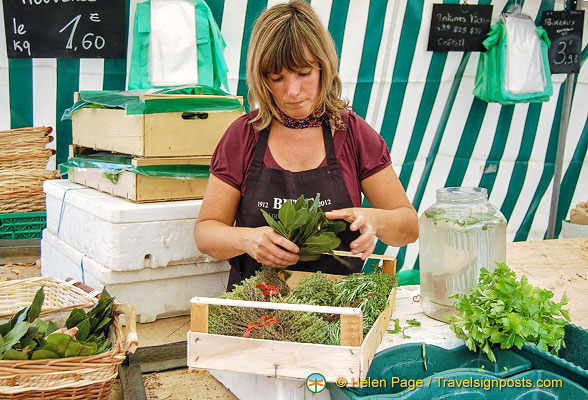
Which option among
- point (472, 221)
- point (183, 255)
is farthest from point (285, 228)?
point (183, 255)

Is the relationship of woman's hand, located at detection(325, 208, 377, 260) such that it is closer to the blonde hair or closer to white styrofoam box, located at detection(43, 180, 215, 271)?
the blonde hair

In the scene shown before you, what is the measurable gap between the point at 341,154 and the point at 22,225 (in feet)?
7.89

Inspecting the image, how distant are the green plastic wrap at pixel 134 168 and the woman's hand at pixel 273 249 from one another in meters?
0.85

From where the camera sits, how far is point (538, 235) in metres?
5.80

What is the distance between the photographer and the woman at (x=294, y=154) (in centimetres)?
206

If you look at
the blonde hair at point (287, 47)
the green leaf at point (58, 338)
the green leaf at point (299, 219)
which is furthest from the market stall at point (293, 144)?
the blonde hair at point (287, 47)

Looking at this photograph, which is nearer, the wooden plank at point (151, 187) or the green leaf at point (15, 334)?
the green leaf at point (15, 334)

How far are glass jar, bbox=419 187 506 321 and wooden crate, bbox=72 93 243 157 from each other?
3.85ft

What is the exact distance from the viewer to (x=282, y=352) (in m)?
1.39

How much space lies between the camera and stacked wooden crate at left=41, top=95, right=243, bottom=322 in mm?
2424

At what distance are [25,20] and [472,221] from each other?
116 inches

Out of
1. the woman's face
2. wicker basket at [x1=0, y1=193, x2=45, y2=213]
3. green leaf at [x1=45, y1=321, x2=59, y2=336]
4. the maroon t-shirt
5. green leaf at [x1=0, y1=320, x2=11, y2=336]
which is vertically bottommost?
wicker basket at [x1=0, y1=193, x2=45, y2=213]

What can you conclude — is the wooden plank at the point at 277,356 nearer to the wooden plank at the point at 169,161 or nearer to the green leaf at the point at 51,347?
the green leaf at the point at 51,347

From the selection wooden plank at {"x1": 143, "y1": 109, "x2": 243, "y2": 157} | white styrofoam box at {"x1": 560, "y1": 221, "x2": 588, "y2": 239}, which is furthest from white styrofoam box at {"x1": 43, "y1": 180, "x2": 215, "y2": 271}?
white styrofoam box at {"x1": 560, "y1": 221, "x2": 588, "y2": 239}
